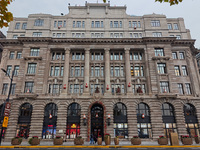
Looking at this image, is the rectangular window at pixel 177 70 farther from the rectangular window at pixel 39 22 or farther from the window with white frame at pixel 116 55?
the rectangular window at pixel 39 22

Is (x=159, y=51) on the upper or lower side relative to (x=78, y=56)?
upper

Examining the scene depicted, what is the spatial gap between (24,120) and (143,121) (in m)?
26.9

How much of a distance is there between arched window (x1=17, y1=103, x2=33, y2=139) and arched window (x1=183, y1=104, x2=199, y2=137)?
36307 millimetres

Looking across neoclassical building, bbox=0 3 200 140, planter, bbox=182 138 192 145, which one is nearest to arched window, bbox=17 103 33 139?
neoclassical building, bbox=0 3 200 140

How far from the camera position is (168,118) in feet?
108

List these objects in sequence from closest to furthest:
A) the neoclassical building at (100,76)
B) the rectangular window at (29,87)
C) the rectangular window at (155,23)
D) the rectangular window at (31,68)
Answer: the neoclassical building at (100,76) < the rectangular window at (29,87) < the rectangular window at (31,68) < the rectangular window at (155,23)

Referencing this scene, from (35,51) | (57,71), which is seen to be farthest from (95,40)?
(35,51)

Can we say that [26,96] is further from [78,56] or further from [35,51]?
[78,56]

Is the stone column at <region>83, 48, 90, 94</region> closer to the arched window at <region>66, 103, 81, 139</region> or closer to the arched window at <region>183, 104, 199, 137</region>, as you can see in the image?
the arched window at <region>66, 103, 81, 139</region>

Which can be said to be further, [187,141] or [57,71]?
[57,71]

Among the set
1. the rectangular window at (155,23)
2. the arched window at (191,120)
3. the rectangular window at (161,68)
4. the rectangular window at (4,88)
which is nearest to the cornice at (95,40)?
the rectangular window at (155,23)

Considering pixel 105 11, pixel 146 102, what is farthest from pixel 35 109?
pixel 105 11

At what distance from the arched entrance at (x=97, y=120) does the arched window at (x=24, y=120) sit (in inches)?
563

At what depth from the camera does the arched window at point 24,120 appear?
31812 mm
